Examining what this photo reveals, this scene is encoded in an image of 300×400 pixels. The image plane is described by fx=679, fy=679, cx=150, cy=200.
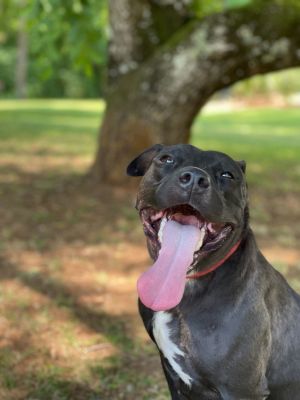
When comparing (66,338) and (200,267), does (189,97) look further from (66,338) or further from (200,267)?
(200,267)

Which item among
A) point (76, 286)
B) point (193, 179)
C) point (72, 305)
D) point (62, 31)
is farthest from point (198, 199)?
point (62, 31)

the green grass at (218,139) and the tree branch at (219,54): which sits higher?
the tree branch at (219,54)

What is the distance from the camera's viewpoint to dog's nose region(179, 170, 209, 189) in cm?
284

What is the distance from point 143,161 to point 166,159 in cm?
36

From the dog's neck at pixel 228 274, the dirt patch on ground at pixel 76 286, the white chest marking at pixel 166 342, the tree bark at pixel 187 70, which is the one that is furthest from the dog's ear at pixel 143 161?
the tree bark at pixel 187 70

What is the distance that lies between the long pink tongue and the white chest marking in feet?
0.63

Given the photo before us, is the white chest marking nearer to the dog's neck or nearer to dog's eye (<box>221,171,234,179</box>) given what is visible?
the dog's neck

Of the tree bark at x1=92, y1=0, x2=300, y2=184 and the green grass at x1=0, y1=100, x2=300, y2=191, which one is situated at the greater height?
the tree bark at x1=92, y1=0, x2=300, y2=184

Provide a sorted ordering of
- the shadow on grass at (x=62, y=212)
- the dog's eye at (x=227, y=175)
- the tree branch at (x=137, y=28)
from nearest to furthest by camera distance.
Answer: the dog's eye at (x=227, y=175), the shadow on grass at (x=62, y=212), the tree branch at (x=137, y=28)

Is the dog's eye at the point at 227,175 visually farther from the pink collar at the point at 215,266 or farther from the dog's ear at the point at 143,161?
the dog's ear at the point at 143,161

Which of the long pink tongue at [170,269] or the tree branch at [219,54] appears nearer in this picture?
the long pink tongue at [170,269]

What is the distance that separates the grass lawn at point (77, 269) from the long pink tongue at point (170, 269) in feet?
4.31

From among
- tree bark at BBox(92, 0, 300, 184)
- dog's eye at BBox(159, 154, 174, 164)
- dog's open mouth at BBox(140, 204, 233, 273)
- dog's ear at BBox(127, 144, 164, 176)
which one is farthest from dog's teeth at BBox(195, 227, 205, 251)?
tree bark at BBox(92, 0, 300, 184)

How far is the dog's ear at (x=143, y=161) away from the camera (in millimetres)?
3418
